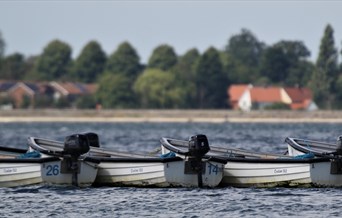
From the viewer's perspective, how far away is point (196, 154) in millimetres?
46312

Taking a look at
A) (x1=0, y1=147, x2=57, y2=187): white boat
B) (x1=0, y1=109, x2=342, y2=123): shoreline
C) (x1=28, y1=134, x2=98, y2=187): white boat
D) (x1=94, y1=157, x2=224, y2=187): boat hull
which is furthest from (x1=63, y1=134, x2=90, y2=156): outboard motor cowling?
(x1=0, y1=109, x2=342, y2=123): shoreline

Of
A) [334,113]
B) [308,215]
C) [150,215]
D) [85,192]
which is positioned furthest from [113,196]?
[334,113]

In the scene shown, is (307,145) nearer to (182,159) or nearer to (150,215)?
(182,159)

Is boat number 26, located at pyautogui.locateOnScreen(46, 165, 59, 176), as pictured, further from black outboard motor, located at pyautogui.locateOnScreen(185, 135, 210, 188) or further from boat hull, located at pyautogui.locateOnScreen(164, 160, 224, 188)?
black outboard motor, located at pyautogui.locateOnScreen(185, 135, 210, 188)

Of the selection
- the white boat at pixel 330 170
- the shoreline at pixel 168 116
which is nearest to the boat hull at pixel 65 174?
the white boat at pixel 330 170

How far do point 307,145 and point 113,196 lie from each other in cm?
988

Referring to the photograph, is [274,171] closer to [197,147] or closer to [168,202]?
[197,147]

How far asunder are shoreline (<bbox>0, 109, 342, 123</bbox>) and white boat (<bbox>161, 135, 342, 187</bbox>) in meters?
139

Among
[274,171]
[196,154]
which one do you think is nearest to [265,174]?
[274,171]

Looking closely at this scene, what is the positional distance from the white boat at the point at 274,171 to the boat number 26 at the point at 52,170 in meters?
4.23

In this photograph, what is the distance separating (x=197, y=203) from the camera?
43.9 metres

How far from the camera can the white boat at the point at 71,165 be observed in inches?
1833

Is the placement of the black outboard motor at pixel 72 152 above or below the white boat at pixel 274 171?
above

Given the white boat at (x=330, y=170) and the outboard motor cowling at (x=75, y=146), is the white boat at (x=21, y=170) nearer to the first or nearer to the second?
the outboard motor cowling at (x=75, y=146)
